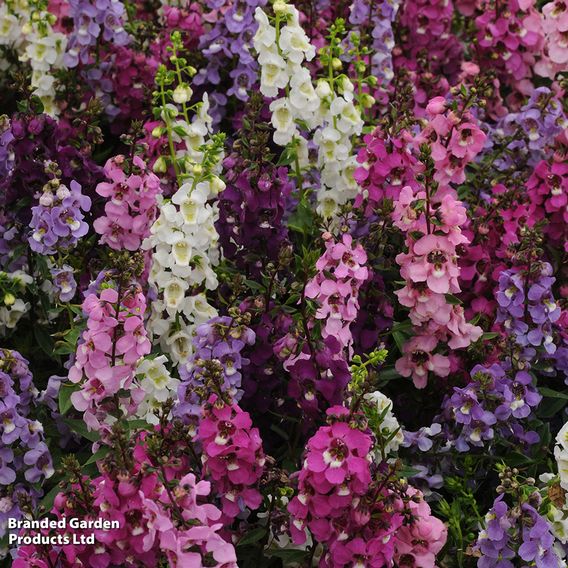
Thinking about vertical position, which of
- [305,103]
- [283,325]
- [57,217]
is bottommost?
[283,325]

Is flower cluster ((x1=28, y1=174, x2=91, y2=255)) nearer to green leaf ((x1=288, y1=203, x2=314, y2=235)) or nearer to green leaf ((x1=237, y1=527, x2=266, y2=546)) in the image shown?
green leaf ((x1=288, y1=203, x2=314, y2=235))

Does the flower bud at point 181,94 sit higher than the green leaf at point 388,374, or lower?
higher

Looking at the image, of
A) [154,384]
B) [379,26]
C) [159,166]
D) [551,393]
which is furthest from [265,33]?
[551,393]

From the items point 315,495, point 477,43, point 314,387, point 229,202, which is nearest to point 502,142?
point 477,43

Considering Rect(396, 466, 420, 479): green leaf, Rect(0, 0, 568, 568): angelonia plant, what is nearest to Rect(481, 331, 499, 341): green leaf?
Rect(0, 0, 568, 568): angelonia plant

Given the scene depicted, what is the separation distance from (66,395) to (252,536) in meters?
0.78

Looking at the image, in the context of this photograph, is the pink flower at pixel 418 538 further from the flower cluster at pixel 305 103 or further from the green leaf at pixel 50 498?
the flower cluster at pixel 305 103

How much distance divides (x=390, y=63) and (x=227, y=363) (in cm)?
235

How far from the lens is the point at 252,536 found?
3.44m

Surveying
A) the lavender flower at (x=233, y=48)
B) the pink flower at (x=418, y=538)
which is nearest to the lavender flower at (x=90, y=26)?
the lavender flower at (x=233, y=48)

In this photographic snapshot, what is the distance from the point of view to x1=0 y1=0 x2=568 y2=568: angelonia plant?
3115 mm

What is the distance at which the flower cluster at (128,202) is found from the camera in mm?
3920

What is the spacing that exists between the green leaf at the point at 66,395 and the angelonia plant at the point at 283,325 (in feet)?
0.04

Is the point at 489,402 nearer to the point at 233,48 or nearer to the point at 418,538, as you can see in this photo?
the point at 418,538
